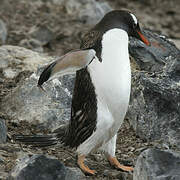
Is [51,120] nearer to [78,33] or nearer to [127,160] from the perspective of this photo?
[127,160]

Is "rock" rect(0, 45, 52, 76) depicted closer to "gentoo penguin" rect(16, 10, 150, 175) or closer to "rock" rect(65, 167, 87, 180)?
"gentoo penguin" rect(16, 10, 150, 175)

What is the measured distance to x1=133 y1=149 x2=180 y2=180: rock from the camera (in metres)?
3.38

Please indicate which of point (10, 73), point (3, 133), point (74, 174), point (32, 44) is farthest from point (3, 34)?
point (74, 174)

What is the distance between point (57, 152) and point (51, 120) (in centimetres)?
48

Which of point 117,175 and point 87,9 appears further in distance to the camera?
point 87,9

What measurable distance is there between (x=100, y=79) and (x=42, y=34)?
12.6ft

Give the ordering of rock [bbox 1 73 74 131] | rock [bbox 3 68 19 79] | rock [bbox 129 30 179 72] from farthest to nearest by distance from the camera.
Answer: rock [bbox 3 68 19 79] < rock [bbox 129 30 179 72] < rock [bbox 1 73 74 131]

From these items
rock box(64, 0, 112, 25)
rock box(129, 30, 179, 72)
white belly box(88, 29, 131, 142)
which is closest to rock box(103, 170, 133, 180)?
white belly box(88, 29, 131, 142)

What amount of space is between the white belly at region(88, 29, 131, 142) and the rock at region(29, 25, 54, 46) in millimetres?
3616

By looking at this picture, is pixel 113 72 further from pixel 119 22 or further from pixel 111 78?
pixel 119 22

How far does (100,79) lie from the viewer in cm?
372

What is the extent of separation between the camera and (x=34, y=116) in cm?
468

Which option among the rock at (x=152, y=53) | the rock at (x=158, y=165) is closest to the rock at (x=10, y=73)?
the rock at (x=152, y=53)

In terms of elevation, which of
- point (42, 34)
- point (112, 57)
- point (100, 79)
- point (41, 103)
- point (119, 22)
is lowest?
point (42, 34)
